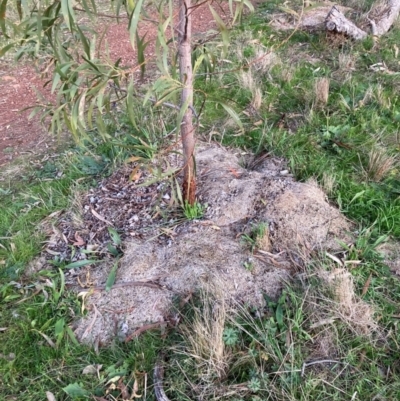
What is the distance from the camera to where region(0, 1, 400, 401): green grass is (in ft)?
6.43

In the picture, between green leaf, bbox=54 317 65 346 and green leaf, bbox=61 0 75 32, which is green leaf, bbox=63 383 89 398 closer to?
green leaf, bbox=54 317 65 346

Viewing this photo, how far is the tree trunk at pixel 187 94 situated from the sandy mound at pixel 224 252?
0.21 meters

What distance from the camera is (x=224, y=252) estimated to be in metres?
2.47

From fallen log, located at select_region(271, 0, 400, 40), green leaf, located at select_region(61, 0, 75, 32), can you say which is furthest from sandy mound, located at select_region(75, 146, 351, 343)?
fallen log, located at select_region(271, 0, 400, 40)

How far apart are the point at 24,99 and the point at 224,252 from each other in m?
3.21

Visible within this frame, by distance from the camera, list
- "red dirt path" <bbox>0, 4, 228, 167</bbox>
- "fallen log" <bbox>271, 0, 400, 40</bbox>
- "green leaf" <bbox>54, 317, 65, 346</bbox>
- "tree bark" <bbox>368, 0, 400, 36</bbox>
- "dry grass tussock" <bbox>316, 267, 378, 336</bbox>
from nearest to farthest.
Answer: "dry grass tussock" <bbox>316, 267, 378, 336</bbox> → "green leaf" <bbox>54, 317, 65, 346</bbox> → "red dirt path" <bbox>0, 4, 228, 167</bbox> → "fallen log" <bbox>271, 0, 400, 40</bbox> → "tree bark" <bbox>368, 0, 400, 36</bbox>

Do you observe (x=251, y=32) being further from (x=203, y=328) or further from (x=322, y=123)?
(x=203, y=328)

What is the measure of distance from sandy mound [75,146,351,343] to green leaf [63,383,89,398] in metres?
0.27

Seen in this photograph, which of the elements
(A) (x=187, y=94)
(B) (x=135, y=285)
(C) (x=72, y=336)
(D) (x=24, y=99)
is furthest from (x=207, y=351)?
(D) (x=24, y=99)

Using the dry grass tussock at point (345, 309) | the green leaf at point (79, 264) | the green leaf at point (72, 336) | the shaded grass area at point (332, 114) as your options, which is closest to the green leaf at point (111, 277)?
the green leaf at point (79, 264)

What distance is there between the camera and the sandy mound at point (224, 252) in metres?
2.29

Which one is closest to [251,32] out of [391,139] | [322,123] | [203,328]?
[322,123]

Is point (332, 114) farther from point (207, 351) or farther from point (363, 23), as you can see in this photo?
point (207, 351)

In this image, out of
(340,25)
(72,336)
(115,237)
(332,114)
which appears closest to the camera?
(72,336)
